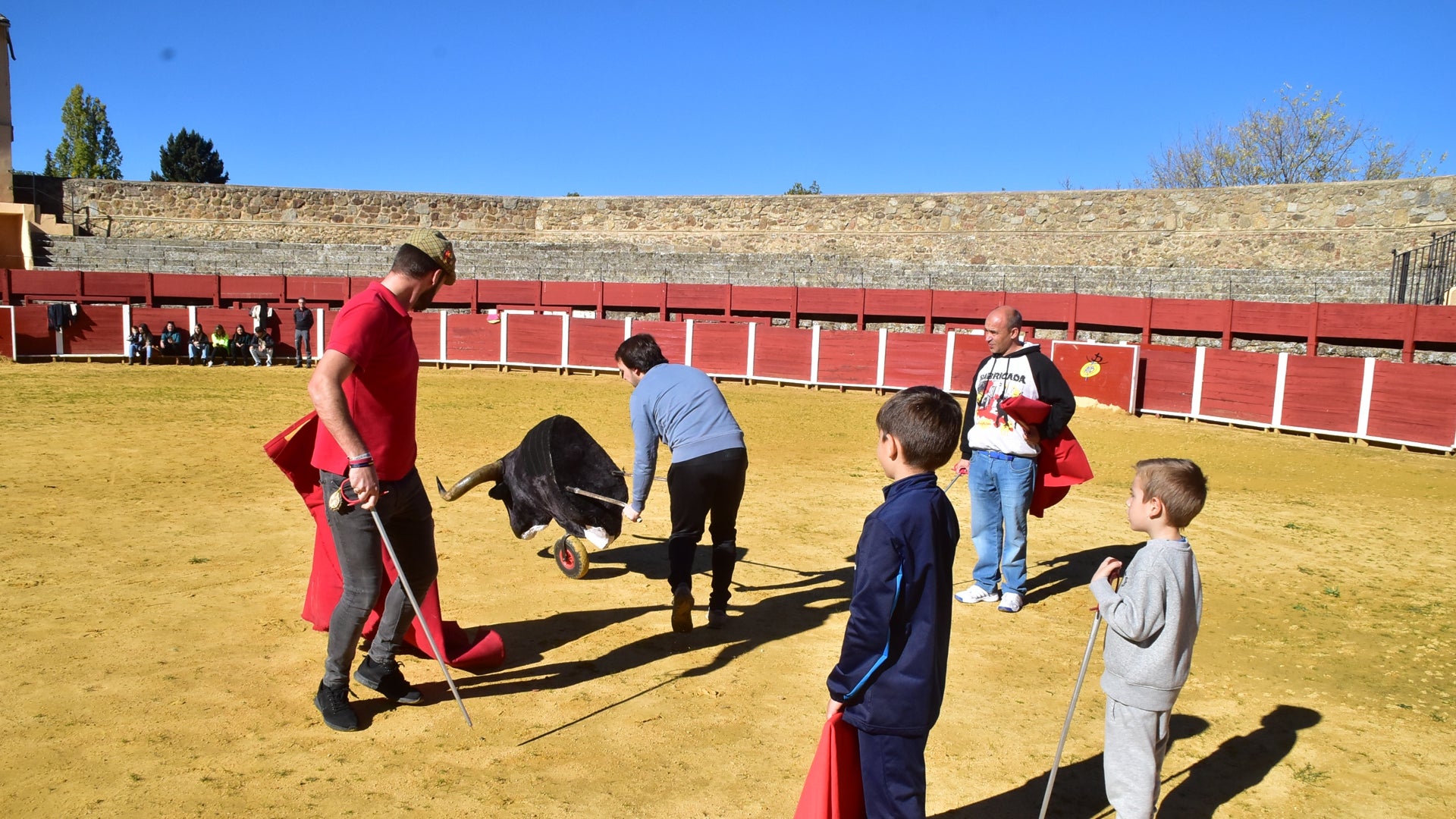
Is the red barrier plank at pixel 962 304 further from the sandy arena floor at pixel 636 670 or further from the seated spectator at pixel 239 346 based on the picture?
the seated spectator at pixel 239 346

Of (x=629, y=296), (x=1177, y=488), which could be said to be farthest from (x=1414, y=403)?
(x=629, y=296)

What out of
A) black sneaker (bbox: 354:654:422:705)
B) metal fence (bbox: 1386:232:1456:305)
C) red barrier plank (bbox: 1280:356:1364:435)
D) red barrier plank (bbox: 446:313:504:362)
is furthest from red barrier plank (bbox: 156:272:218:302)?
metal fence (bbox: 1386:232:1456:305)

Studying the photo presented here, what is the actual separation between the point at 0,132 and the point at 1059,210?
2680cm

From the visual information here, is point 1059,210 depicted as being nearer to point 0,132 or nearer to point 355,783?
point 355,783

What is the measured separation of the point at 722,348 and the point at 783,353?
51.5 inches

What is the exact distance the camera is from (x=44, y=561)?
212 inches

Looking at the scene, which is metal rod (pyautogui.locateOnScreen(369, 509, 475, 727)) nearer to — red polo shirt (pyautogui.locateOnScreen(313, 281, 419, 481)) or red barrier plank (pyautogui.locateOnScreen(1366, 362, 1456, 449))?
red polo shirt (pyautogui.locateOnScreen(313, 281, 419, 481))

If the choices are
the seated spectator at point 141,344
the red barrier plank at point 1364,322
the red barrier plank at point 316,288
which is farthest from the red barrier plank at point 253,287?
the red barrier plank at point 1364,322

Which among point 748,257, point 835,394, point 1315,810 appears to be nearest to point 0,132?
point 748,257

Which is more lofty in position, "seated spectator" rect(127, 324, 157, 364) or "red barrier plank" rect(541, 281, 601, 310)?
"red barrier plank" rect(541, 281, 601, 310)

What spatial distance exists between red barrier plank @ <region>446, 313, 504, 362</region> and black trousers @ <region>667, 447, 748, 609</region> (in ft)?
54.0

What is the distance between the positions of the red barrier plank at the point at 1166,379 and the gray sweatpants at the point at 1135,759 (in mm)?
13831

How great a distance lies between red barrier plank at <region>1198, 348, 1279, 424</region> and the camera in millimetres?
14398

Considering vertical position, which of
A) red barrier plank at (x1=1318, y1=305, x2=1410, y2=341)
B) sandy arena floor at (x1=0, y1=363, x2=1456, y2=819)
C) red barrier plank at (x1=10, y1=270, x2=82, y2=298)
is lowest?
sandy arena floor at (x1=0, y1=363, x2=1456, y2=819)
